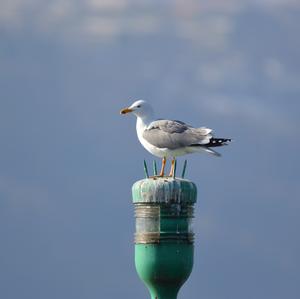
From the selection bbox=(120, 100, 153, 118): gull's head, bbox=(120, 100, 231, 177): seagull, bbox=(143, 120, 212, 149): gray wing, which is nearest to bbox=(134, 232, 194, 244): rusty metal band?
bbox=(120, 100, 231, 177): seagull

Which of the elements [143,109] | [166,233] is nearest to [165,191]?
[166,233]

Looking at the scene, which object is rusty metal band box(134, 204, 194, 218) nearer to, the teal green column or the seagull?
the teal green column

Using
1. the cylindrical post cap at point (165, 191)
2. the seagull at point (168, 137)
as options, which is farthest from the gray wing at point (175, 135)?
the cylindrical post cap at point (165, 191)

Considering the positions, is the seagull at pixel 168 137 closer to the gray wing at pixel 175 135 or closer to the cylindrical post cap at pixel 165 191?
the gray wing at pixel 175 135

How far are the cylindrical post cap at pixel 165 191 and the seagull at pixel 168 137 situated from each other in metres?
1.70

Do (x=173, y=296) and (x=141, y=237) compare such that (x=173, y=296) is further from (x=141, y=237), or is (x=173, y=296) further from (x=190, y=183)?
(x=190, y=183)

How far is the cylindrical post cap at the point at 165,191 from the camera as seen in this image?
8.94 m

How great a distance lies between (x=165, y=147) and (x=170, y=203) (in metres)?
2.49

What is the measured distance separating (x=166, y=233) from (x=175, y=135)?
264 centimetres

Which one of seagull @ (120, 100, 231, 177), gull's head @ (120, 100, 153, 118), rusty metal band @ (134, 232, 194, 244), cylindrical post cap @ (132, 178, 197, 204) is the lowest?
rusty metal band @ (134, 232, 194, 244)

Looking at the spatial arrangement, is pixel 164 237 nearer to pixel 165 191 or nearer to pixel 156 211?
Answer: pixel 156 211

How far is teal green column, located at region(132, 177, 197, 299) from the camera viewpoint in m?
8.95

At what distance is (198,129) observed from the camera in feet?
36.8

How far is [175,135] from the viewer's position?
1127 cm
